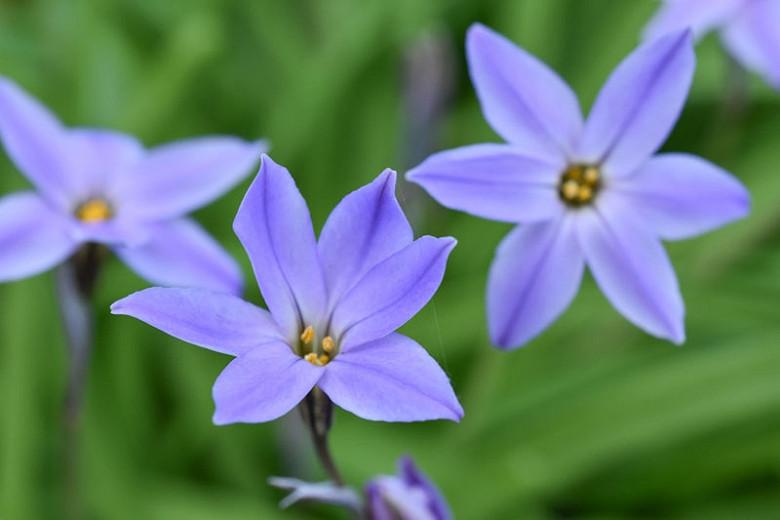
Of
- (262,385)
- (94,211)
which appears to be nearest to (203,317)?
(262,385)

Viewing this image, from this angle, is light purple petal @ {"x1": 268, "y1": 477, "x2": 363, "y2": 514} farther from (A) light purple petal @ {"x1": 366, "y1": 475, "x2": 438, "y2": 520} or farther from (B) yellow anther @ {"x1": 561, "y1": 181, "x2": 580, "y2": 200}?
(B) yellow anther @ {"x1": 561, "y1": 181, "x2": 580, "y2": 200}

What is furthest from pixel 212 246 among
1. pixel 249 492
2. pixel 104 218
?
pixel 249 492

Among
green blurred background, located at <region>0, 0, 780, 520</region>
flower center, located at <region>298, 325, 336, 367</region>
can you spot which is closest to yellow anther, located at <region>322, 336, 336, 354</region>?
flower center, located at <region>298, 325, 336, 367</region>

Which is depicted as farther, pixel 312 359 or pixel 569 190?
pixel 569 190

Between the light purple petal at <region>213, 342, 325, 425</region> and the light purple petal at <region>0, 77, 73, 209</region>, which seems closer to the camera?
the light purple petal at <region>213, 342, 325, 425</region>

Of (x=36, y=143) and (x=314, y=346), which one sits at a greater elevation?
(x=36, y=143)

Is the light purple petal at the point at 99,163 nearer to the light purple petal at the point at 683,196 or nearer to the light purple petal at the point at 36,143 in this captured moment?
the light purple petal at the point at 36,143

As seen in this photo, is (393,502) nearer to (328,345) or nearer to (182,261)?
(328,345)
